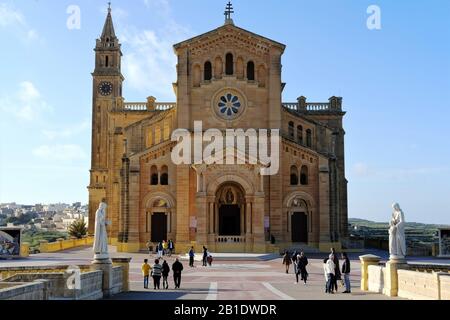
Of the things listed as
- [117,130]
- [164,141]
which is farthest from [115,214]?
[164,141]

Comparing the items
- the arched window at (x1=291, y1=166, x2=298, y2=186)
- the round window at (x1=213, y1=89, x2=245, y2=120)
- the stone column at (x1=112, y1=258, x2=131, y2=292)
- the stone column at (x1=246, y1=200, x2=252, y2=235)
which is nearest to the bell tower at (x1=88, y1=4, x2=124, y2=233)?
the round window at (x1=213, y1=89, x2=245, y2=120)

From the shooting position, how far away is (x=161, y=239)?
2217 inches

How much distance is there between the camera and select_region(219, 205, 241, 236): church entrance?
2195 inches

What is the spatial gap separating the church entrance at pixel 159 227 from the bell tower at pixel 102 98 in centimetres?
3167

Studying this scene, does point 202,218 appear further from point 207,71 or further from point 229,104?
point 207,71

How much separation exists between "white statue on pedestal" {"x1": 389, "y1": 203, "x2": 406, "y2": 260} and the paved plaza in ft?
5.80

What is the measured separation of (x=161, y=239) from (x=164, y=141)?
29.2 feet

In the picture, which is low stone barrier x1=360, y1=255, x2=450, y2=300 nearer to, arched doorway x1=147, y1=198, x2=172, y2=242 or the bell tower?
arched doorway x1=147, y1=198, x2=172, y2=242

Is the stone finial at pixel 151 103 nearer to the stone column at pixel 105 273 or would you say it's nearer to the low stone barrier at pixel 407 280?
the low stone barrier at pixel 407 280

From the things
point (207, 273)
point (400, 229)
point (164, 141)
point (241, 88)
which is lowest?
point (207, 273)

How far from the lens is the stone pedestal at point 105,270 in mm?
24000

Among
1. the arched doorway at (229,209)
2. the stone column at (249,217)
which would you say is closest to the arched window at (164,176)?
the arched doorway at (229,209)
